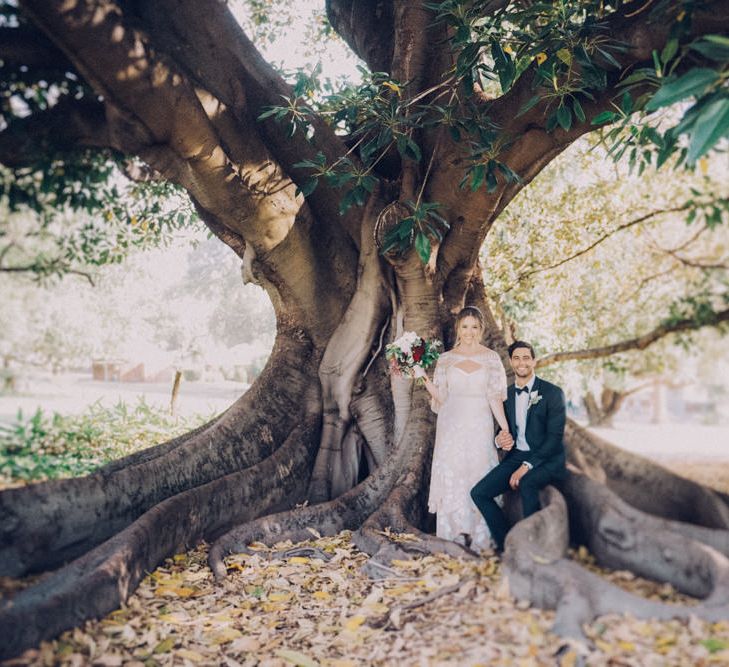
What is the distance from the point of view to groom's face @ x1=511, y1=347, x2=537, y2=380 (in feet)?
13.5

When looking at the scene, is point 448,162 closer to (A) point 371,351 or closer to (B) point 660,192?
(A) point 371,351

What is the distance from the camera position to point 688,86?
232 cm

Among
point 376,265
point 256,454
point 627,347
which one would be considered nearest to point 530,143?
point 376,265

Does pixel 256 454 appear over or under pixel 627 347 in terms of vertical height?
under

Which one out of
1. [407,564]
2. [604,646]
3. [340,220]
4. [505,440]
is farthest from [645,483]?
[340,220]

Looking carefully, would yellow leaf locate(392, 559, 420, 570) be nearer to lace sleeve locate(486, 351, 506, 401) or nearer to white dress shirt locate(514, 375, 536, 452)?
white dress shirt locate(514, 375, 536, 452)

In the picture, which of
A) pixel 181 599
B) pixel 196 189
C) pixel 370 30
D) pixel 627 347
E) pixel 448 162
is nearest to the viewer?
pixel 181 599

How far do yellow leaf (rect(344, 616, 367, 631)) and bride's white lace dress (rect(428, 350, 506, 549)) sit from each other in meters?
1.20

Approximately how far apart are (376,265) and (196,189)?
174 centimetres

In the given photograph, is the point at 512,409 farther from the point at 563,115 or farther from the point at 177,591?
the point at 177,591

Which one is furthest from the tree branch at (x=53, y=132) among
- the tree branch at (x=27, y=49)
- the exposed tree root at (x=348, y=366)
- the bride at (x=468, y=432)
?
the bride at (x=468, y=432)

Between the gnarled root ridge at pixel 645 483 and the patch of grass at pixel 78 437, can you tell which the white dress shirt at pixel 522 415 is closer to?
the gnarled root ridge at pixel 645 483

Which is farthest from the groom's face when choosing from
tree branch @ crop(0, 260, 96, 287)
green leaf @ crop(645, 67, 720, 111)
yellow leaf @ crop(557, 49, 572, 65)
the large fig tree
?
tree branch @ crop(0, 260, 96, 287)

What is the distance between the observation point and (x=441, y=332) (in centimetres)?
551
